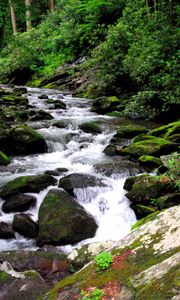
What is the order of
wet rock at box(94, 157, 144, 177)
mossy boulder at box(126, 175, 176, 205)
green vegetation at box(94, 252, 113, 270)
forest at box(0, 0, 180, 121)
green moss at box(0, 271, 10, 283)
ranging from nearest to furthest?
green vegetation at box(94, 252, 113, 270) < green moss at box(0, 271, 10, 283) < mossy boulder at box(126, 175, 176, 205) < wet rock at box(94, 157, 144, 177) < forest at box(0, 0, 180, 121)

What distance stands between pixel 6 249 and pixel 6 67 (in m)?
25.4

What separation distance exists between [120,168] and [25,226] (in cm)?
354

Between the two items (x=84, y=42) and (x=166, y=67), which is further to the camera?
(x=84, y=42)

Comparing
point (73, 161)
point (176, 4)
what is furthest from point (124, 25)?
point (73, 161)

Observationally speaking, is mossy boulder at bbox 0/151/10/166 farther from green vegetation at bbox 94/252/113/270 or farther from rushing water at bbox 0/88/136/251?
green vegetation at bbox 94/252/113/270

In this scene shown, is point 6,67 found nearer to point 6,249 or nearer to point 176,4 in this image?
point 176,4

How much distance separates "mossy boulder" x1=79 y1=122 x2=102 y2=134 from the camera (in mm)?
13635

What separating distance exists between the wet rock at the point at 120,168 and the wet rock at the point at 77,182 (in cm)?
68

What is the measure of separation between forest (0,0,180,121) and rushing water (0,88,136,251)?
2527 mm

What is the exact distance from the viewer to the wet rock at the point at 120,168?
9500 millimetres

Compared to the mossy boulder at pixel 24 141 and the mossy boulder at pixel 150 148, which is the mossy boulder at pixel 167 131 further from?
the mossy boulder at pixel 24 141

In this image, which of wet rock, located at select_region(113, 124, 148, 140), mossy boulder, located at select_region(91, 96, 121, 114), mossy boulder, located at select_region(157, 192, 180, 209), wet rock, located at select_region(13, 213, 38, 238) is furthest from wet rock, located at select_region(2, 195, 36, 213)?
mossy boulder, located at select_region(91, 96, 121, 114)

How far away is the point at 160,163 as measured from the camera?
955cm

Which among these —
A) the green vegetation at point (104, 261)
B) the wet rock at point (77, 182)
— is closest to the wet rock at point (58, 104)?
the wet rock at point (77, 182)
